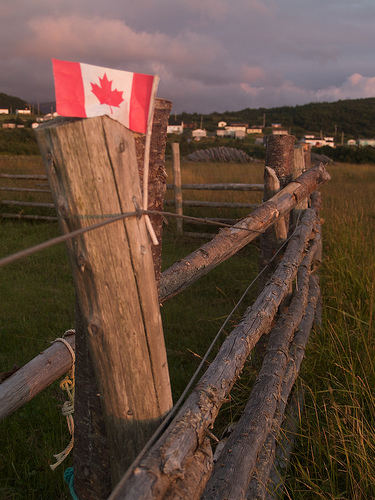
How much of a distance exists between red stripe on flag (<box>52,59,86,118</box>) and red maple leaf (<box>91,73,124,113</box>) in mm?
29

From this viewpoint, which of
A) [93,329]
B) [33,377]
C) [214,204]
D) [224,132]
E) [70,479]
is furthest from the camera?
[224,132]

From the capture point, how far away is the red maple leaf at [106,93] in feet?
2.61

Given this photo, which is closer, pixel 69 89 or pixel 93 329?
pixel 69 89

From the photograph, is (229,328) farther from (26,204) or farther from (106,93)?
(26,204)

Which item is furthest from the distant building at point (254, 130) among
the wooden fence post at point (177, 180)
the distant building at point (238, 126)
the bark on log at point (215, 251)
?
the bark on log at point (215, 251)

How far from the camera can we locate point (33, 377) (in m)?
1.56

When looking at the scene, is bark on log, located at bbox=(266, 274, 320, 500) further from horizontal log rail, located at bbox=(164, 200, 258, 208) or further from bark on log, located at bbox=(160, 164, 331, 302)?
horizontal log rail, located at bbox=(164, 200, 258, 208)

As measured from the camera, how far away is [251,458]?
1521 millimetres

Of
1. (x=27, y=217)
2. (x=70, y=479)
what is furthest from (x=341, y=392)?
(x=27, y=217)

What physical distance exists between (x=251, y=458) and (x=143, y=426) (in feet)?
2.37

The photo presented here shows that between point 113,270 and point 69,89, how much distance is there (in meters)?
0.38

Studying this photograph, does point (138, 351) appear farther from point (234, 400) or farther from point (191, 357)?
point (191, 357)

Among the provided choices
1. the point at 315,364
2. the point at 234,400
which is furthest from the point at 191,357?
the point at 315,364

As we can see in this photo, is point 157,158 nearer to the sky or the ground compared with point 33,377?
nearer to the sky
